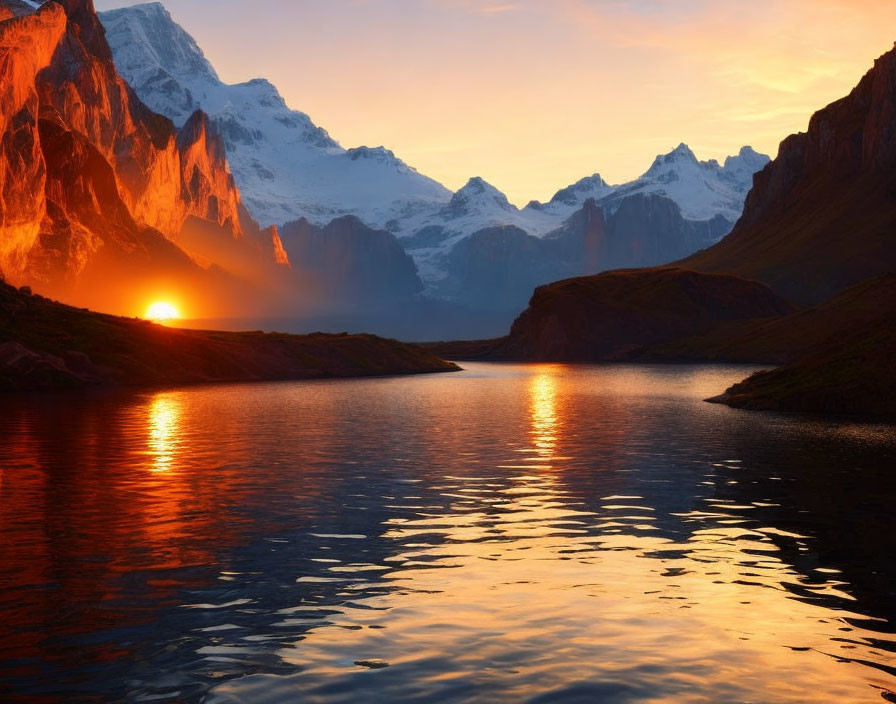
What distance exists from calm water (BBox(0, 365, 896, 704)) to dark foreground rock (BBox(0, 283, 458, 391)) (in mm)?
75202

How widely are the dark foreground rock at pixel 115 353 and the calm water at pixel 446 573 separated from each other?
75.2 m

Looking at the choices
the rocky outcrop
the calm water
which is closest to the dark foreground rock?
the calm water

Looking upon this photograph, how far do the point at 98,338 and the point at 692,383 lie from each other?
92686 millimetres

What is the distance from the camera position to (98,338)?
157625 millimetres

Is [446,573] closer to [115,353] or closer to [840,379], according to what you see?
[840,379]

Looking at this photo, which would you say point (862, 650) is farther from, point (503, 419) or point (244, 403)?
point (244, 403)

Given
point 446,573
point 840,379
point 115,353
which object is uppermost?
point 115,353

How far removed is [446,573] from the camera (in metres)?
27.8

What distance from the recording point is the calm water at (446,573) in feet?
62.2

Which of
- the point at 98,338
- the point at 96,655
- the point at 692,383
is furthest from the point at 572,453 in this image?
the point at 98,338

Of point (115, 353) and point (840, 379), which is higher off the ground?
point (115, 353)

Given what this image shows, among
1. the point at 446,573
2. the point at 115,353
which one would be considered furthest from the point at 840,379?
the point at 115,353

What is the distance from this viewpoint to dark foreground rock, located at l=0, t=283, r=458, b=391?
5379 inches

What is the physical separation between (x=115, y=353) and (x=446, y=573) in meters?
137
